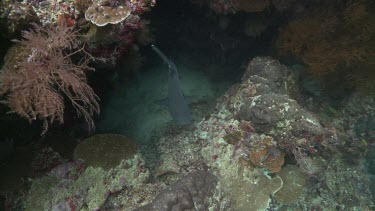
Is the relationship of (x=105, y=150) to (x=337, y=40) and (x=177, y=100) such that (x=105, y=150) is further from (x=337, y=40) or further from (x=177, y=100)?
(x=337, y=40)

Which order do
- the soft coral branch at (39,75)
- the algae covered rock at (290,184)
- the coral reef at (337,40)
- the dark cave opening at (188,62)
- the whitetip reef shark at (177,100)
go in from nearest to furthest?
the soft coral branch at (39,75) < the whitetip reef shark at (177,100) < the algae covered rock at (290,184) < the coral reef at (337,40) < the dark cave opening at (188,62)

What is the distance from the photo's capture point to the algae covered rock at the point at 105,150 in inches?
172

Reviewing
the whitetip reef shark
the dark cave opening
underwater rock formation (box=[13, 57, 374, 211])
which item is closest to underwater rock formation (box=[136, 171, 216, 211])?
underwater rock formation (box=[13, 57, 374, 211])

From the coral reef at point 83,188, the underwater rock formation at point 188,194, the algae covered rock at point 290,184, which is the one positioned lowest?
the algae covered rock at point 290,184

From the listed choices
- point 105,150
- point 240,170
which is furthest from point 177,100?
point 240,170

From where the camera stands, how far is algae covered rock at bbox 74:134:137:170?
172 inches

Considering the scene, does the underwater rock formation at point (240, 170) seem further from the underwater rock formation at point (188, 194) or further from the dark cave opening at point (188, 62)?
the dark cave opening at point (188, 62)

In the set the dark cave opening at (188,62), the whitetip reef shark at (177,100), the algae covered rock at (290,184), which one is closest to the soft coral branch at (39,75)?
the whitetip reef shark at (177,100)

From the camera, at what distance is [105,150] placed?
4453 mm

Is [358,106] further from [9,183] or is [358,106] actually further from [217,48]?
[9,183]

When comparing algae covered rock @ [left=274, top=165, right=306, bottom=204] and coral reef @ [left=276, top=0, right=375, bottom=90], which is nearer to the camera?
algae covered rock @ [left=274, top=165, right=306, bottom=204]

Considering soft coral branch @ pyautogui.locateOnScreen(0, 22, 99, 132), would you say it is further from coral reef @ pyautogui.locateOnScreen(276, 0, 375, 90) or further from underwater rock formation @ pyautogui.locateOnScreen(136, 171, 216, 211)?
coral reef @ pyautogui.locateOnScreen(276, 0, 375, 90)

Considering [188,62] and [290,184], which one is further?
[188,62]

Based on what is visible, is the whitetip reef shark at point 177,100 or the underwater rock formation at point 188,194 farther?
the whitetip reef shark at point 177,100
